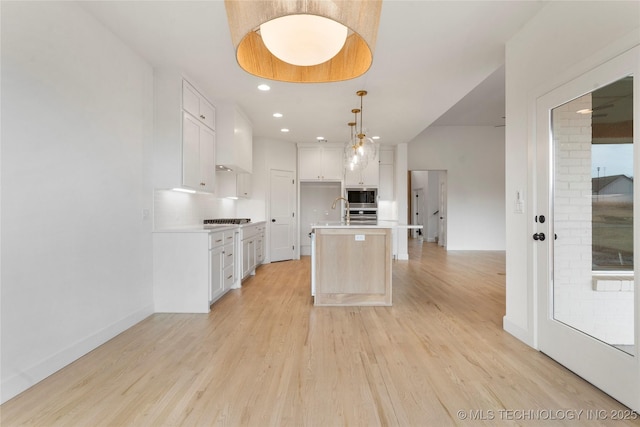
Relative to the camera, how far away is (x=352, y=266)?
11.6ft

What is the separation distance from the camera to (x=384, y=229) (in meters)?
3.52

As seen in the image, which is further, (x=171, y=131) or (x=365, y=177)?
(x=365, y=177)

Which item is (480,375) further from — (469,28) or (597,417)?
(469,28)

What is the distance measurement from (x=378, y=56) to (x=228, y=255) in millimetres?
2927

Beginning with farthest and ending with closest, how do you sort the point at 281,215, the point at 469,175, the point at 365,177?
the point at 469,175 < the point at 365,177 < the point at 281,215

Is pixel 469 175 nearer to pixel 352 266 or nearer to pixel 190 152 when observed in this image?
pixel 352 266

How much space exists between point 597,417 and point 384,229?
223cm

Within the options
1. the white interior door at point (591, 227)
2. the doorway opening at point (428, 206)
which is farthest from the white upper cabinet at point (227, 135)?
the doorway opening at point (428, 206)

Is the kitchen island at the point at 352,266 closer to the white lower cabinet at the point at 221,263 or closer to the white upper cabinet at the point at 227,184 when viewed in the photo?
the white lower cabinet at the point at 221,263

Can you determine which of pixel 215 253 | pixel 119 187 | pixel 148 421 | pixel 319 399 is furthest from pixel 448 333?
pixel 119 187

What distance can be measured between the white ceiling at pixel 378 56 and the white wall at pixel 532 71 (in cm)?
22

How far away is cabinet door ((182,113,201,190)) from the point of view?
3365 mm

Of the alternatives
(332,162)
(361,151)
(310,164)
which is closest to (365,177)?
(332,162)

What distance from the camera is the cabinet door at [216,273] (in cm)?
337
